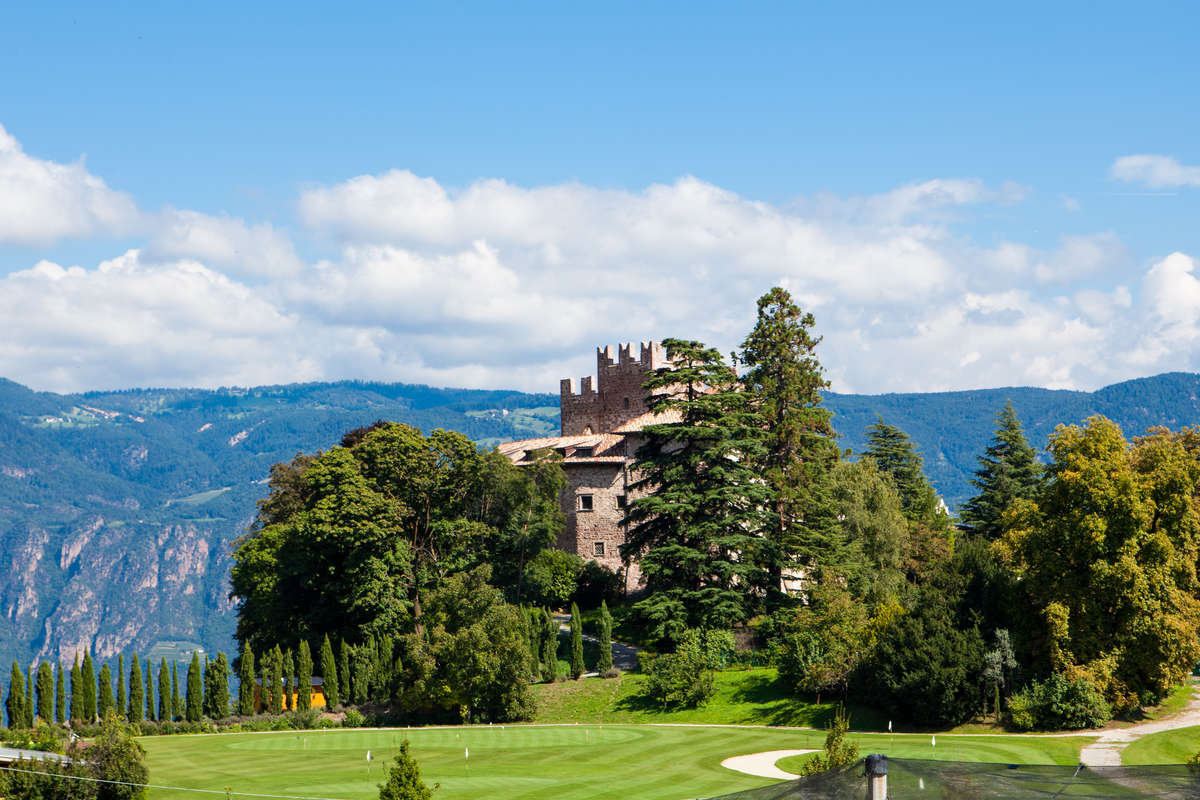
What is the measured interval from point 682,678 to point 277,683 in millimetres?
21596

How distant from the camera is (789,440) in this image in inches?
2539

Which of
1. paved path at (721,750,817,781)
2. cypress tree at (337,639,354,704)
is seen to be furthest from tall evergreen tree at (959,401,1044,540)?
cypress tree at (337,639,354,704)

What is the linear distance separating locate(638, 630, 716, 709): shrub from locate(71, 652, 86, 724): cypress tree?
92.8 feet

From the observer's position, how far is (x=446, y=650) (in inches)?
2222

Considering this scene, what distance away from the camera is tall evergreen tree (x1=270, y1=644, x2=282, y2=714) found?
60.8m

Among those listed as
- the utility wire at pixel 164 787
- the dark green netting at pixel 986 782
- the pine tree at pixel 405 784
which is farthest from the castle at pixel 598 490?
the dark green netting at pixel 986 782

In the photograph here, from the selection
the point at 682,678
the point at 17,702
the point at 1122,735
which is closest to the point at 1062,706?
the point at 1122,735

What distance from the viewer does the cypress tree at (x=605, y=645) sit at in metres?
59.8

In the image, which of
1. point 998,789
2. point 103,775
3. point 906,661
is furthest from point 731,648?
point 998,789

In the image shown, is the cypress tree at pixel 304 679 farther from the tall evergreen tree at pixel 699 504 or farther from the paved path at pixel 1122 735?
the paved path at pixel 1122 735

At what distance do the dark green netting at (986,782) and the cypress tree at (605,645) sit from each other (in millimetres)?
48644

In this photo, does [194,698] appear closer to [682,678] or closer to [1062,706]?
[682,678]

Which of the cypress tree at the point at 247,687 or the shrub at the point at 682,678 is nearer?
the shrub at the point at 682,678

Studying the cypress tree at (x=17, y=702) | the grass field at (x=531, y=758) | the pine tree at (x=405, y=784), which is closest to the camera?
the pine tree at (x=405, y=784)
